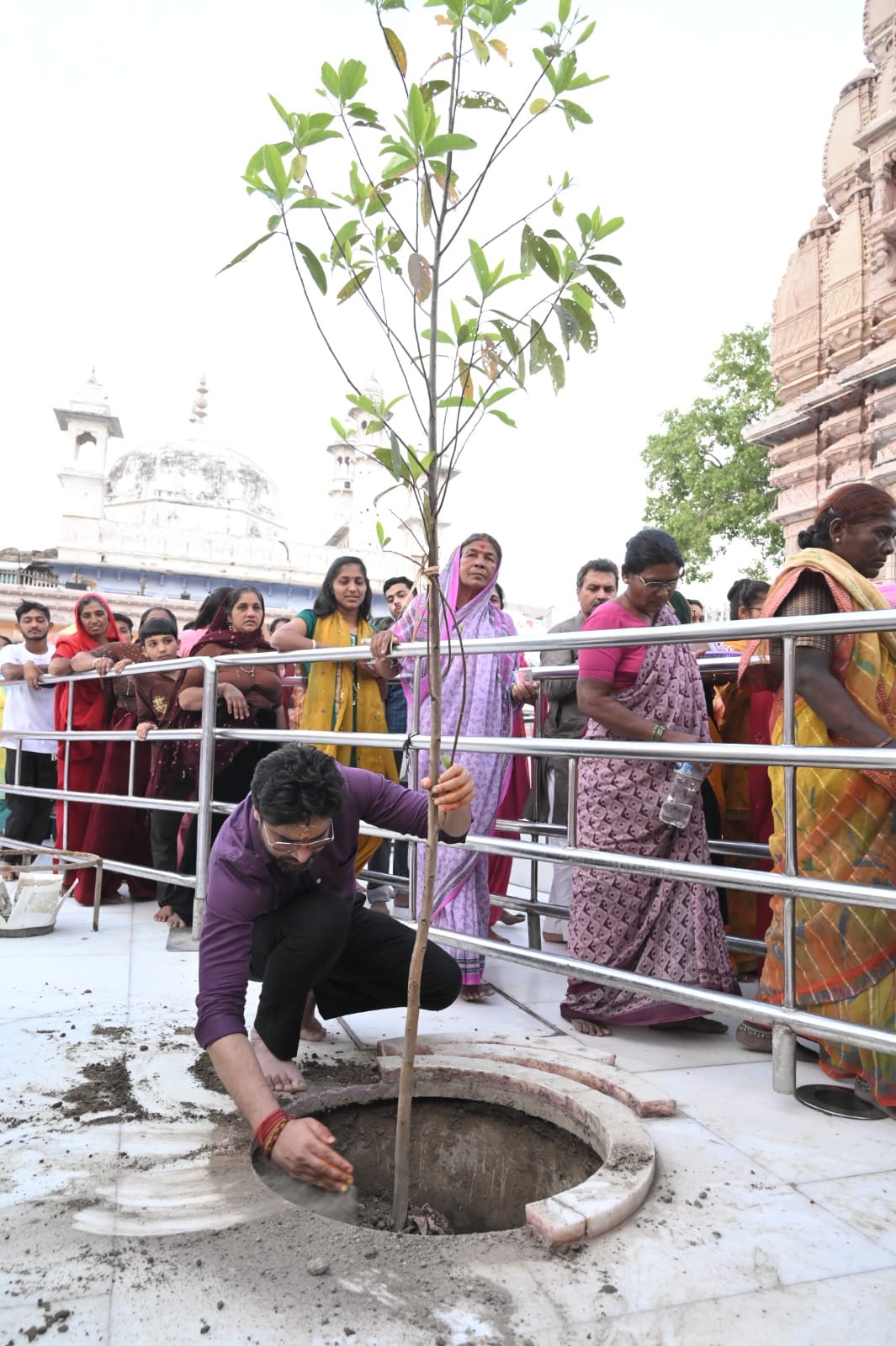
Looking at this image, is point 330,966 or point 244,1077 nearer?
point 244,1077

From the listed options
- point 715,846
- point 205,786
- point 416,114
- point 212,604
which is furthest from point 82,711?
point 416,114

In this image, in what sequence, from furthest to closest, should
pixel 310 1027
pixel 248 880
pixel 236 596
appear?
pixel 236 596, pixel 310 1027, pixel 248 880

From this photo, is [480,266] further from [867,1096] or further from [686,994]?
[867,1096]

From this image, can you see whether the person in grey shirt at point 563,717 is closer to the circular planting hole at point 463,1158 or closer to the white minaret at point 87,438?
the circular planting hole at point 463,1158

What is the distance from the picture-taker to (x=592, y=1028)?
2670mm

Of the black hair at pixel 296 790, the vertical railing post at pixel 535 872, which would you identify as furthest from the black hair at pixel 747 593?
the black hair at pixel 296 790

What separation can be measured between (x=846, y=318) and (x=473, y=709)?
9.03 m

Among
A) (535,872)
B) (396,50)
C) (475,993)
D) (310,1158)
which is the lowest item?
(475,993)

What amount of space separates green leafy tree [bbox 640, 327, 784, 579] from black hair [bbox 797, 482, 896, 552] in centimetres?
1589

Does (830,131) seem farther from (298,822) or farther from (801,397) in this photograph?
(298,822)

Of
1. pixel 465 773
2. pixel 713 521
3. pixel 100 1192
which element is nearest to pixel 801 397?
pixel 713 521

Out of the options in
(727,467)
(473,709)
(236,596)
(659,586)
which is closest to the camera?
(659,586)

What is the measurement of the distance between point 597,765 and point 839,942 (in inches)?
33.2

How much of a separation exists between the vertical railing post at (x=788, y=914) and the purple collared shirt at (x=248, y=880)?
0.84 metres
